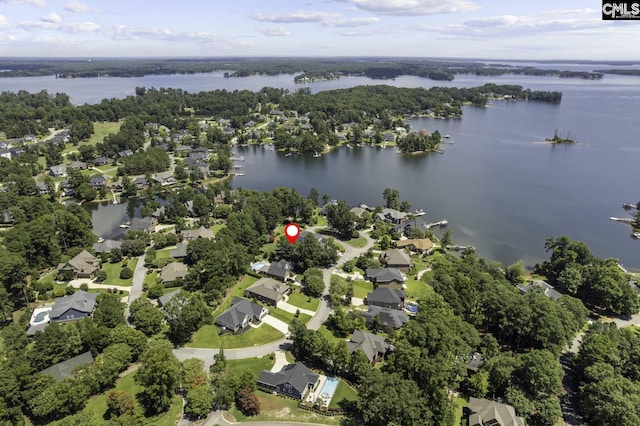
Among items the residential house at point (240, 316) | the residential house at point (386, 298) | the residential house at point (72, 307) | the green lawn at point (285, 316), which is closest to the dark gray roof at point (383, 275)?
the residential house at point (386, 298)

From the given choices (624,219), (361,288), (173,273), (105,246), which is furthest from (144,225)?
(624,219)

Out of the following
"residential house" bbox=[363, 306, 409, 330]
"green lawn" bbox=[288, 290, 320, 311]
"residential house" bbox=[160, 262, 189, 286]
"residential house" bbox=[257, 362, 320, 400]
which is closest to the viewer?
"residential house" bbox=[257, 362, 320, 400]

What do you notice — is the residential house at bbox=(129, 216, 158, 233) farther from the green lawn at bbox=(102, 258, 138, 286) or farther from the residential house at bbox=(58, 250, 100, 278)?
the residential house at bbox=(58, 250, 100, 278)

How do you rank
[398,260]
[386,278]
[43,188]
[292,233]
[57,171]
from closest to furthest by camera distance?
[386,278]
[398,260]
[292,233]
[43,188]
[57,171]

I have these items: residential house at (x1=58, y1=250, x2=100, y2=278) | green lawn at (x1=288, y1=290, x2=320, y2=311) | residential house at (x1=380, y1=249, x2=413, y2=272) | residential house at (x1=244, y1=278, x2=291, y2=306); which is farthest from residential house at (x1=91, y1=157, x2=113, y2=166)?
residential house at (x1=380, y1=249, x2=413, y2=272)

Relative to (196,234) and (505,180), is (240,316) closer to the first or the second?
(196,234)
